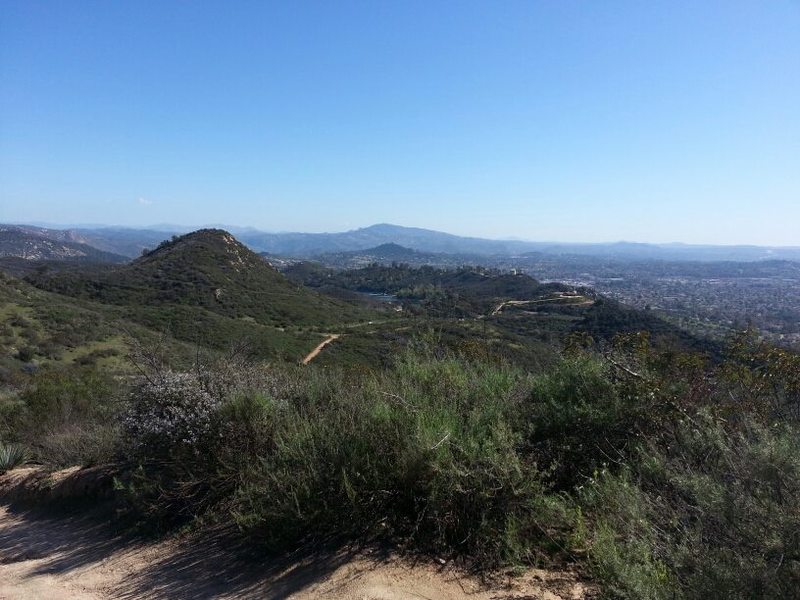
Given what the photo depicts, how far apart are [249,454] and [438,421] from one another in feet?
7.33

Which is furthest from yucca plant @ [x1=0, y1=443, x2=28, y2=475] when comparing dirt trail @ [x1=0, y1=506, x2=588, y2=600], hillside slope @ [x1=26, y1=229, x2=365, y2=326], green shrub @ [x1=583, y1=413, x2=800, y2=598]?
hillside slope @ [x1=26, y1=229, x2=365, y2=326]

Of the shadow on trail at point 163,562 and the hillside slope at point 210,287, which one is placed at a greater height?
the shadow on trail at point 163,562

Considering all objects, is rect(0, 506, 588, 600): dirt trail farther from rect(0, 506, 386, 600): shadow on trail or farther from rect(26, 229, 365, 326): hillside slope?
rect(26, 229, 365, 326): hillside slope

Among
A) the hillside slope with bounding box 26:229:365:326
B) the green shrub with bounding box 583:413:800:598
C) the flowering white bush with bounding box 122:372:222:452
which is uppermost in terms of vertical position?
the green shrub with bounding box 583:413:800:598

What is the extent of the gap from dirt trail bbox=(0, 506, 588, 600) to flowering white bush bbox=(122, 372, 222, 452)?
1.01m

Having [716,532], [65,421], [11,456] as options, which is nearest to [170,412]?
[11,456]

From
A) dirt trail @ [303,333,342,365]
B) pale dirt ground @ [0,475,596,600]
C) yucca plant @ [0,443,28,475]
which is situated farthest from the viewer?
dirt trail @ [303,333,342,365]

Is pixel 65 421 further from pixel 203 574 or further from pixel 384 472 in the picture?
pixel 384 472

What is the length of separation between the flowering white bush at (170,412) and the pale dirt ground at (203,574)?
0.99 metres

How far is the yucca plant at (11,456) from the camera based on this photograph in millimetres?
8453

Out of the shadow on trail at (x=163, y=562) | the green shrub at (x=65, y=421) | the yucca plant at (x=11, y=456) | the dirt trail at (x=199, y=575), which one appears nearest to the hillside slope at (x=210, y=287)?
the green shrub at (x=65, y=421)

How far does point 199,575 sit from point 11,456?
21.1ft

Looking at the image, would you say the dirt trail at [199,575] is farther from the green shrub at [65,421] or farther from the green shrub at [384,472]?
the green shrub at [65,421]

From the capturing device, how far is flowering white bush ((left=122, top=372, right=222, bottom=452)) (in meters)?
5.43
